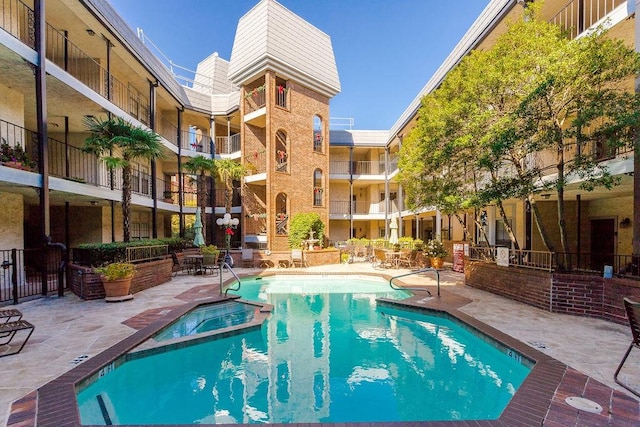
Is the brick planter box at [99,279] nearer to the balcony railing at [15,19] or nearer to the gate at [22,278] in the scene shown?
the gate at [22,278]

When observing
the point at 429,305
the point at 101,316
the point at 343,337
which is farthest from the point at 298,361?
the point at 101,316

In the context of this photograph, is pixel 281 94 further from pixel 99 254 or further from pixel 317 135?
pixel 99 254

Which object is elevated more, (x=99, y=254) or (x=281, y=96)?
(x=281, y=96)

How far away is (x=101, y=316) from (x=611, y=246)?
1617 cm

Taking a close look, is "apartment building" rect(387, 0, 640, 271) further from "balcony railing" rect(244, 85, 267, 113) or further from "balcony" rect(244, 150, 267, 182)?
"balcony" rect(244, 150, 267, 182)

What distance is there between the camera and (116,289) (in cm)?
841

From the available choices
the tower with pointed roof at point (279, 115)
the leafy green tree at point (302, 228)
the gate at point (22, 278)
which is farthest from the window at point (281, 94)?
the gate at point (22, 278)

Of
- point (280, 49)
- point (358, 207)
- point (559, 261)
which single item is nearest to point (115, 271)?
point (559, 261)

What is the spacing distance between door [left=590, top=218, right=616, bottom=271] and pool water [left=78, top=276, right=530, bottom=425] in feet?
27.9

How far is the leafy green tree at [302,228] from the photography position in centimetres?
1741

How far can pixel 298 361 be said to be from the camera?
5660 millimetres

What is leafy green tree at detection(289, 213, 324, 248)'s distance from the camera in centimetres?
1741

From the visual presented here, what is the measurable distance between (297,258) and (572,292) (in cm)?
1121

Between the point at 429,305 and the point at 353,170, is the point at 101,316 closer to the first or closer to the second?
the point at 429,305
